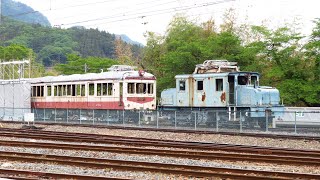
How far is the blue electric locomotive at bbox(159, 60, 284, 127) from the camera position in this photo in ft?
101

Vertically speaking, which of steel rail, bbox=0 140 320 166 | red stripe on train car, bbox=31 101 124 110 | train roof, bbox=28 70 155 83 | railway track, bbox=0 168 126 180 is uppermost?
train roof, bbox=28 70 155 83

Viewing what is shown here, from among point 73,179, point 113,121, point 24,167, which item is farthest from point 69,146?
point 113,121

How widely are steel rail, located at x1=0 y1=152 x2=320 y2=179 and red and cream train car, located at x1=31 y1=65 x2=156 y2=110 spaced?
18282mm

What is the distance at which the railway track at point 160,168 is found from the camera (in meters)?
12.0

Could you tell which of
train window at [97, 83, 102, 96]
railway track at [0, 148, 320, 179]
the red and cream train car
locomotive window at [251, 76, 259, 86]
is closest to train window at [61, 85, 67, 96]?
the red and cream train car

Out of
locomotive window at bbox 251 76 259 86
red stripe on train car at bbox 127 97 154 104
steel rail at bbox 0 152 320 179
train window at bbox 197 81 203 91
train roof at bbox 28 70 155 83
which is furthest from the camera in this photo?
red stripe on train car at bbox 127 97 154 104

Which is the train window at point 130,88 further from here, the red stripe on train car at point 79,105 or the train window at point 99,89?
the train window at point 99,89

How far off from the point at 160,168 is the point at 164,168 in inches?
5.3

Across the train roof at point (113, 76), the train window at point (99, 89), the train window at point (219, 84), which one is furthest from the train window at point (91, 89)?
the train window at point (219, 84)

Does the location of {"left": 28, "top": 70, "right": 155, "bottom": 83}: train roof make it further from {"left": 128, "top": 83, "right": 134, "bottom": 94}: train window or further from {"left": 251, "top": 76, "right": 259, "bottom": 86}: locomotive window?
{"left": 251, "top": 76, "right": 259, "bottom": 86}: locomotive window

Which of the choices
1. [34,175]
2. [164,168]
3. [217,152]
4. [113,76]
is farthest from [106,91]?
[34,175]

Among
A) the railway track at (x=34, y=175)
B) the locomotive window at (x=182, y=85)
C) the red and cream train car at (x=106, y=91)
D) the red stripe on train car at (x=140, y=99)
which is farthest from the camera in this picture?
the red stripe on train car at (x=140, y=99)

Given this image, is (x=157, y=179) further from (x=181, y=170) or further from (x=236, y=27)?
(x=236, y=27)

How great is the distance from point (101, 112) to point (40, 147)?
1458cm
